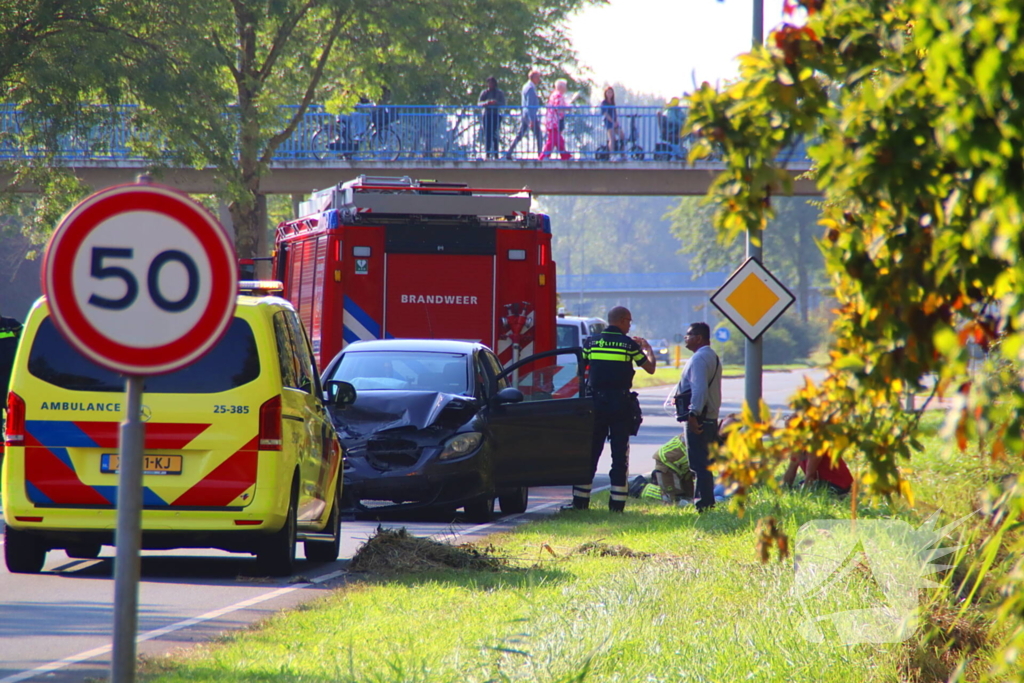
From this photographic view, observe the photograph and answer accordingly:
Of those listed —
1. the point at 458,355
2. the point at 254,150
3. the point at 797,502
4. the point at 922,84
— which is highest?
the point at 254,150

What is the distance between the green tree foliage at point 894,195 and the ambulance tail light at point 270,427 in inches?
218

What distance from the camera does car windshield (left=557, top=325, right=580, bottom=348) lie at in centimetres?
2658

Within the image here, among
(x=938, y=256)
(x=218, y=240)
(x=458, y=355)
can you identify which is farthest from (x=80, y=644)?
(x=458, y=355)

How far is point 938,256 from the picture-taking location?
2893 mm

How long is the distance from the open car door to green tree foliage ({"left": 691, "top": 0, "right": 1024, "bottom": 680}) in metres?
9.03

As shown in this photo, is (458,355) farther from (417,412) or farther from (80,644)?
(80,644)

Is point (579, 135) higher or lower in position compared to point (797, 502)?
higher

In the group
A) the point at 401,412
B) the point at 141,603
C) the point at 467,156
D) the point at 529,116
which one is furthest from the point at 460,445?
the point at 467,156

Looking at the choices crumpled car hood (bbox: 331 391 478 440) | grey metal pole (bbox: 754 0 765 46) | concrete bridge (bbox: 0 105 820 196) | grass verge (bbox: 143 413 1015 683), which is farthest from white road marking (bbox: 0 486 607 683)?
concrete bridge (bbox: 0 105 820 196)

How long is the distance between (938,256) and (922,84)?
1.19ft

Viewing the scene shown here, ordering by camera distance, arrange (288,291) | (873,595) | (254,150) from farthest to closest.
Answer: (254,150)
(288,291)
(873,595)

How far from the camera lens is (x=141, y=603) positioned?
8.01 meters

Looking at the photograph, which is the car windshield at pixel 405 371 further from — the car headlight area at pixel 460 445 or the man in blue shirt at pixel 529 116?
the man in blue shirt at pixel 529 116

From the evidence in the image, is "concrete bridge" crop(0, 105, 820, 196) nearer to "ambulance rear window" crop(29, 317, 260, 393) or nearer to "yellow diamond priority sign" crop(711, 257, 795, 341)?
"yellow diamond priority sign" crop(711, 257, 795, 341)
